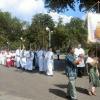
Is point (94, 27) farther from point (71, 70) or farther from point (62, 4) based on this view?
point (62, 4)

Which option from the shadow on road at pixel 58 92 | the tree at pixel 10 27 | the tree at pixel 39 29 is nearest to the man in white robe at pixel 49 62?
the shadow on road at pixel 58 92

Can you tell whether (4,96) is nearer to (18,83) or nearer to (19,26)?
(18,83)

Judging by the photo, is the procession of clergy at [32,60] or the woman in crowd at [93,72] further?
the procession of clergy at [32,60]

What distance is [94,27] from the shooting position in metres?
15.6

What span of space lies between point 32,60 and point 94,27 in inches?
463

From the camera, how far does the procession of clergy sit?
73.3ft

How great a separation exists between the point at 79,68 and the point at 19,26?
3479 inches

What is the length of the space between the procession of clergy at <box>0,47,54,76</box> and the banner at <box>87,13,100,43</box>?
21.4 ft

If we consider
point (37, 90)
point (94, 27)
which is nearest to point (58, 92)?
point (37, 90)

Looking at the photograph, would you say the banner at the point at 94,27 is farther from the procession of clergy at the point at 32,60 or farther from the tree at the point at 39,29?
the tree at the point at 39,29

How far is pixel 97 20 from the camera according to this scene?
610 inches

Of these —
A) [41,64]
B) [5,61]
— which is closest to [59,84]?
[41,64]

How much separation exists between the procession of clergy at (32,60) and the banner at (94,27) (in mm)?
6529

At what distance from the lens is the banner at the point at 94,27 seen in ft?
50.8
